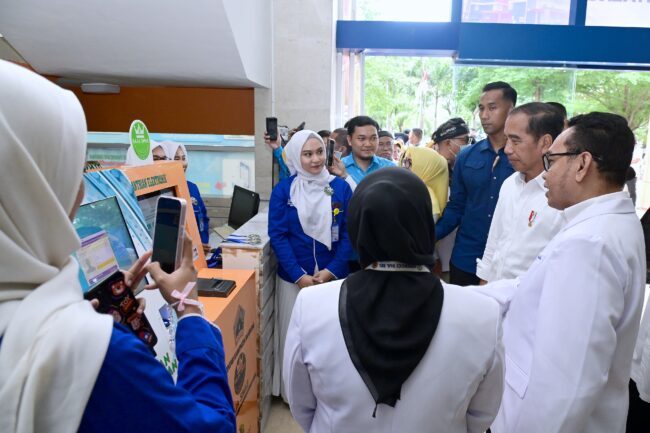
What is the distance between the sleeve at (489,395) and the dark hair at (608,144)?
28.0 inches

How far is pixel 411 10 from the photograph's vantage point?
6453mm

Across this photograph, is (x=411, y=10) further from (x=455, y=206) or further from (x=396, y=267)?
(x=396, y=267)

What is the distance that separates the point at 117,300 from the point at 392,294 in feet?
1.93

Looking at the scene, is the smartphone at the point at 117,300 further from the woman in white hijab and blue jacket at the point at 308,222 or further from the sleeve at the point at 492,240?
the sleeve at the point at 492,240

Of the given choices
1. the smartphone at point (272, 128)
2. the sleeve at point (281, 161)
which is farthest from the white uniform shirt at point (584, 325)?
the smartphone at point (272, 128)

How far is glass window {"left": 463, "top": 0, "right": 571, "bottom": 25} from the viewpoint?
6.34m

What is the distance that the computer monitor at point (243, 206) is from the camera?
3.68 meters

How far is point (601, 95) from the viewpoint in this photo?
7586 mm

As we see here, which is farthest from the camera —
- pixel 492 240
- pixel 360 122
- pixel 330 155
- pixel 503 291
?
pixel 360 122

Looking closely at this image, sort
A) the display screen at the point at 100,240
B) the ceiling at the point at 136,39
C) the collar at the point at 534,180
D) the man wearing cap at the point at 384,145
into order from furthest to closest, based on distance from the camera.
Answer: the man wearing cap at the point at 384,145, the ceiling at the point at 136,39, the collar at the point at 534,180, the display screen at the point at 100,240

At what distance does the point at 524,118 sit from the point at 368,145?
1382 mm

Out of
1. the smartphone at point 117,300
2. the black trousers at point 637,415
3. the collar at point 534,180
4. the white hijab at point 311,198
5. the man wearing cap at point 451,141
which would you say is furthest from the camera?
the man wearing cap at point 451,141

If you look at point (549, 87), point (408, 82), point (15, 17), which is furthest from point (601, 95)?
point (15, 17)

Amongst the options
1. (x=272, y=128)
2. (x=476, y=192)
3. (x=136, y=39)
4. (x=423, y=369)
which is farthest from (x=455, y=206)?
(x=136, y=39)
